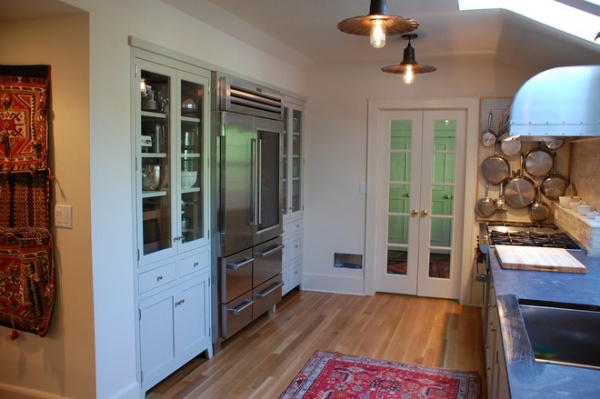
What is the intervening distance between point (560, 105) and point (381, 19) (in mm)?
1278

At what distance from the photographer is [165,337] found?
3188 millimetres

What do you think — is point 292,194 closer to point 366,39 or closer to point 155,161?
point 366,39

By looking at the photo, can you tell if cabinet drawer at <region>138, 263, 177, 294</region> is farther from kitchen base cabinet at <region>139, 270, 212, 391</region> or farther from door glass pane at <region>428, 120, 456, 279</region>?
door glass pane at <region>428, 120, 456, 279</region>

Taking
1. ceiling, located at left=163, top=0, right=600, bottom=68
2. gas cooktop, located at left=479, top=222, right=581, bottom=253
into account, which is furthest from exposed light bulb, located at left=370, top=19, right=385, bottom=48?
gas cooktop, located at left=479, top=222, right=581, bottom=253

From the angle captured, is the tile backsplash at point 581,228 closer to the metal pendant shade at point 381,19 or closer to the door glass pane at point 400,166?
the door glass pane at point 400,166

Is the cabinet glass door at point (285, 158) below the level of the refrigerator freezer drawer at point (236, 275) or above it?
above

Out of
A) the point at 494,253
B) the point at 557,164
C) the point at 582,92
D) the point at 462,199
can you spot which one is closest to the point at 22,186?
the point at 494,253

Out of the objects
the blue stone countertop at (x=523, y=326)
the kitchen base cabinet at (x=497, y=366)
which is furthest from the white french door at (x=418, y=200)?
the kitchen base cabinet at (x=497, y=366)

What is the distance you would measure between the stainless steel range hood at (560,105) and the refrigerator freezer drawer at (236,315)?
230 centimetres

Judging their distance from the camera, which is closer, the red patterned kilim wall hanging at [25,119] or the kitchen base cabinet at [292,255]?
the red patterned kilim wall hanging at [25,119]

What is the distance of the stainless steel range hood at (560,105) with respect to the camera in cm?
283

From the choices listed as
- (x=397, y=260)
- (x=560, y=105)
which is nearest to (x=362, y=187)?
(x=397, y=260)

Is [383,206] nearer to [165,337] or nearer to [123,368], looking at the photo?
[165,337]

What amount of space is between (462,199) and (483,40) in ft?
5.32
